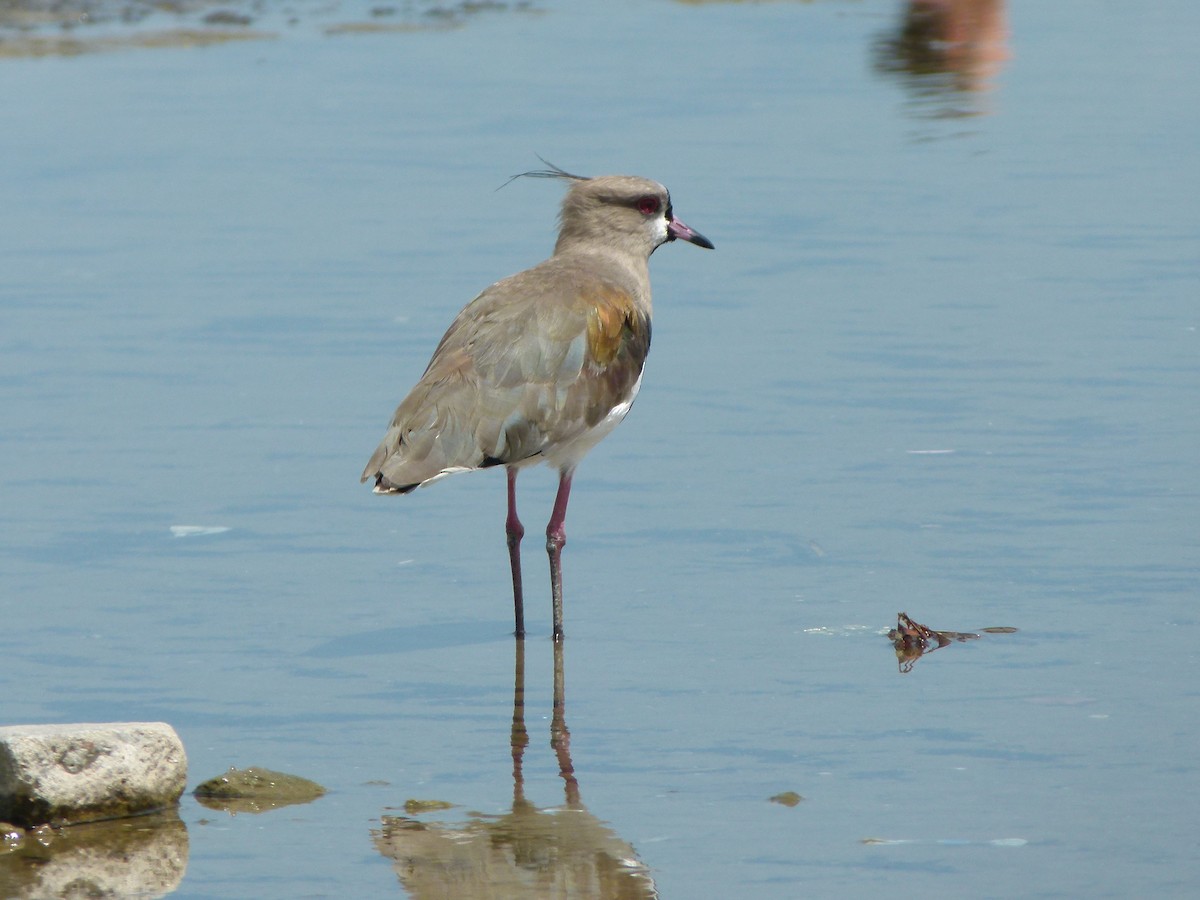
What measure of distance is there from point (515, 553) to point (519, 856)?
2156mm

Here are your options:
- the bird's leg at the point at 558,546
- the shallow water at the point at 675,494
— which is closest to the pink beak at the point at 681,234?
the shallow water at the point at 675,494

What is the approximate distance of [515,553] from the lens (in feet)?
26.3

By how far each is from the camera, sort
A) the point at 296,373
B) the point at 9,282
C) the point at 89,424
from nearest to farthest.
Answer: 1. the point at 89,424
2. the point at 296,373
3. the point at 9,282

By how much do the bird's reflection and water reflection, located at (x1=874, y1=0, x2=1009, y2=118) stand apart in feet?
38.1

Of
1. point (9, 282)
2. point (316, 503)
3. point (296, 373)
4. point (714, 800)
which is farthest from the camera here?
point (9, 282)

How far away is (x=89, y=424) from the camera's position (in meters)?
10.2

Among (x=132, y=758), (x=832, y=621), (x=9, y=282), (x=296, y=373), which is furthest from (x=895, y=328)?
(x=132, y=758)

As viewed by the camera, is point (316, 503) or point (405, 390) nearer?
point (316, 503)

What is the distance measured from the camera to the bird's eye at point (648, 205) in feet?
29.1

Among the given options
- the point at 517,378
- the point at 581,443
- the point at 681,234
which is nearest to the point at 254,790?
the point at 517,378

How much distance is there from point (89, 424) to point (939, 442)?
12.2ft

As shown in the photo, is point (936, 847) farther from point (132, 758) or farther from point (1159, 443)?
point (1159, 443)

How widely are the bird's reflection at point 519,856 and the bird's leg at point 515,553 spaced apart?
1391 millimetres

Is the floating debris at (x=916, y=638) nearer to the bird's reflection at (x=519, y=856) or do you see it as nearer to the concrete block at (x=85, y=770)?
the bird's reflection at (x=519, y=856)
